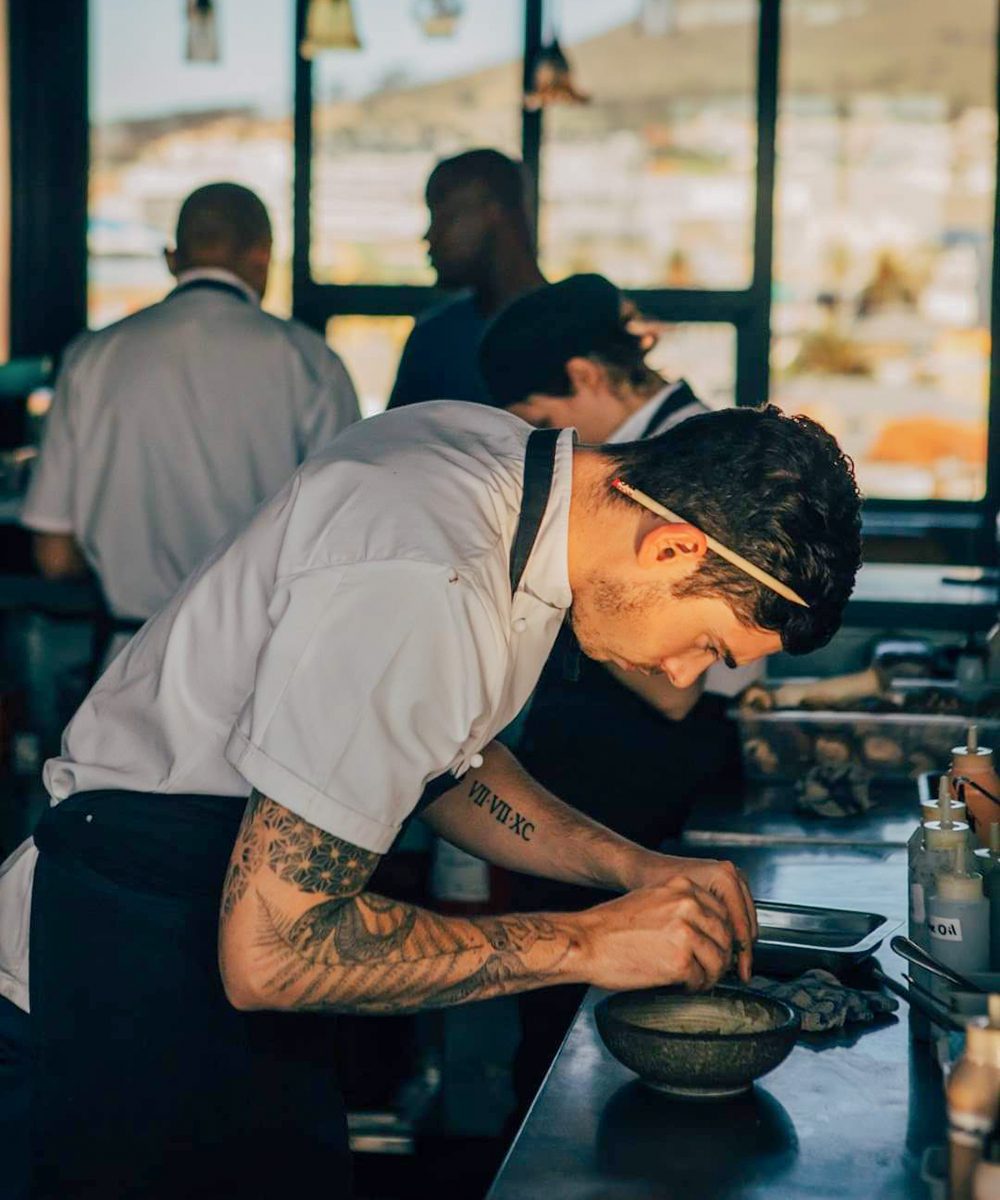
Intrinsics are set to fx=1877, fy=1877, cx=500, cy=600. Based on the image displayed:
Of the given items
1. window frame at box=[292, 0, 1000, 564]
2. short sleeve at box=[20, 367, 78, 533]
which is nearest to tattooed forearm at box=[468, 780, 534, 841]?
short sleeve at box=[20, 367, 78, 533]

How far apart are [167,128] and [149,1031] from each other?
495cm

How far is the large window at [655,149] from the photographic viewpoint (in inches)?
234

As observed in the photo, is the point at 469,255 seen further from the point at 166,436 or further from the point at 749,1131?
the point at 749,1131

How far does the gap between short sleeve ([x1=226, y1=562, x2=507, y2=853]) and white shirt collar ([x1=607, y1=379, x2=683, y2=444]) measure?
4.34ft

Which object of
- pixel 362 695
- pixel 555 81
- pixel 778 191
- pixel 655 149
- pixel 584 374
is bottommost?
pixel 362 695

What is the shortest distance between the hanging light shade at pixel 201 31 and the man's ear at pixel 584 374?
3316 millimetres

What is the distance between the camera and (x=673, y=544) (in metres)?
1.72

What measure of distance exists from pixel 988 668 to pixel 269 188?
362 centimetres

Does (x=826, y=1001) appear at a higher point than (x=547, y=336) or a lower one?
lower

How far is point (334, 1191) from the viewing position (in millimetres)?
1969

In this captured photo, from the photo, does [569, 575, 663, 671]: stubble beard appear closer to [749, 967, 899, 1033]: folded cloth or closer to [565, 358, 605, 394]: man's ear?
[749, 967, 899, 1033]: folded cloth

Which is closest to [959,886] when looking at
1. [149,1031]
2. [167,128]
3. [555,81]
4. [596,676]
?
[149,1031]

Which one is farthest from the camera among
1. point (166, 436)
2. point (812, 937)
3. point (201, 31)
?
point (201, 31)

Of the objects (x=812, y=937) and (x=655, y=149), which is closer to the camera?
(x=812, y=937)
